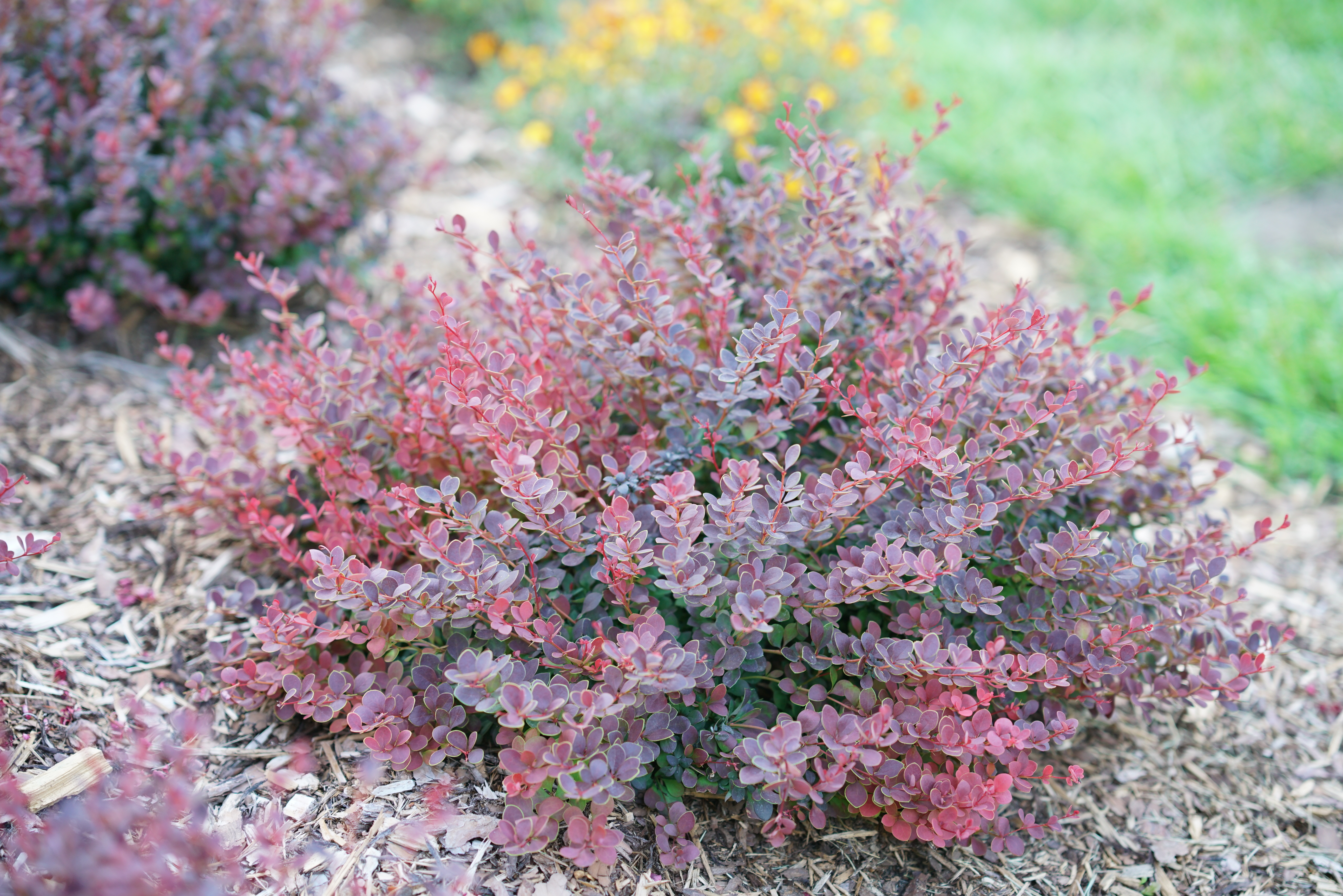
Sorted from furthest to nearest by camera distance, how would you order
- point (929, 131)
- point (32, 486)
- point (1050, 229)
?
point (929, 131) → point (1050, 229) → point (32, 486)

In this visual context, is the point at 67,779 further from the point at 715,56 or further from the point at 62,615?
the point at 715,56

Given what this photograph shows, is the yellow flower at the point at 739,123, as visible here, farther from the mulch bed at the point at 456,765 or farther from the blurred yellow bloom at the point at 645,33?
the mulch bed at the point at 456,765

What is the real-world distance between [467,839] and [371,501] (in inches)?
27.8

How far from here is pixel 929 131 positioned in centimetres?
532

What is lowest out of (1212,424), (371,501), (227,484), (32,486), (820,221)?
(1212,424)

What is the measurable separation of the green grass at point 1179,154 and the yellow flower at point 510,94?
1.97 meters

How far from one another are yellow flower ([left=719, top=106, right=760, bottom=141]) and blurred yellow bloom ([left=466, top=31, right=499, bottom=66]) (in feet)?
4.90

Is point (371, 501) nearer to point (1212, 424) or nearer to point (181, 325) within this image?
point (181, 325)

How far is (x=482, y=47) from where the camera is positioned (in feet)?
16.4

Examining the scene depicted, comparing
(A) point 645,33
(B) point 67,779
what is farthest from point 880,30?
(B) point 67,779

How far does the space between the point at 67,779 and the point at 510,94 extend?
3.65m

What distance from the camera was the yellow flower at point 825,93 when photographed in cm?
388

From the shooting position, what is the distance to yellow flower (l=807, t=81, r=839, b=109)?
3.88 m

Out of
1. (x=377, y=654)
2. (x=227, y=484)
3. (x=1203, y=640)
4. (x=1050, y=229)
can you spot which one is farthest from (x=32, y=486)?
(x=1050, y=229)
